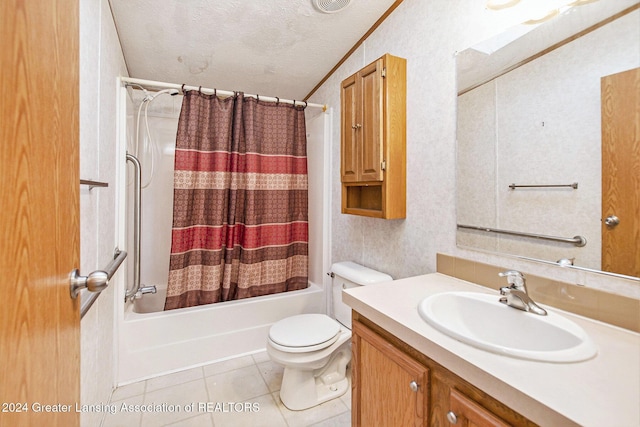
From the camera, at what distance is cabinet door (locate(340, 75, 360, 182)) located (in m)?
1.72

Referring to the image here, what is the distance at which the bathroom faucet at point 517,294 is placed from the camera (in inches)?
36.7

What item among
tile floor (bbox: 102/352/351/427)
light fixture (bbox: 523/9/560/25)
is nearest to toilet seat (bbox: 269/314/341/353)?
tile floor (bbox: 102/352/351/427)

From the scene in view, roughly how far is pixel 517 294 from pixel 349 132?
1.23 m

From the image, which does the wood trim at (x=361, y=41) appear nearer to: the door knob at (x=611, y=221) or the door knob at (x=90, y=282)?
the door knob at (x=611, y=221)

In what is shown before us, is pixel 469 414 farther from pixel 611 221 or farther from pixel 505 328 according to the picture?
pixel 611 221

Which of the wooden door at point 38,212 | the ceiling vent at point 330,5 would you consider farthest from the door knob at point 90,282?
the ceiling vent at point 330,5

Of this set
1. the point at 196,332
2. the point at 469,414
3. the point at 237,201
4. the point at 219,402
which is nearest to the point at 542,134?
the point at 469,414

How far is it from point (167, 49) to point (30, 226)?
193cm

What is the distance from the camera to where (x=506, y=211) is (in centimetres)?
116

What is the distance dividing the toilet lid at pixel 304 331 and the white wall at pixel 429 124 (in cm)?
49

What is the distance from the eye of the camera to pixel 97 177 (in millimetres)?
1272

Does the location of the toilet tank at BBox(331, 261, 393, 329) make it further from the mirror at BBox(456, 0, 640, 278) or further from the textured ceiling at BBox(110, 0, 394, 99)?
the textured ceiling at BBox(110, 0, 394, 99)

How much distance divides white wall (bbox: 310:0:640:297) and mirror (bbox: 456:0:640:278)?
5 centimetres

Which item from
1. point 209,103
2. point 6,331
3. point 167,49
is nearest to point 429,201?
point 6,331
